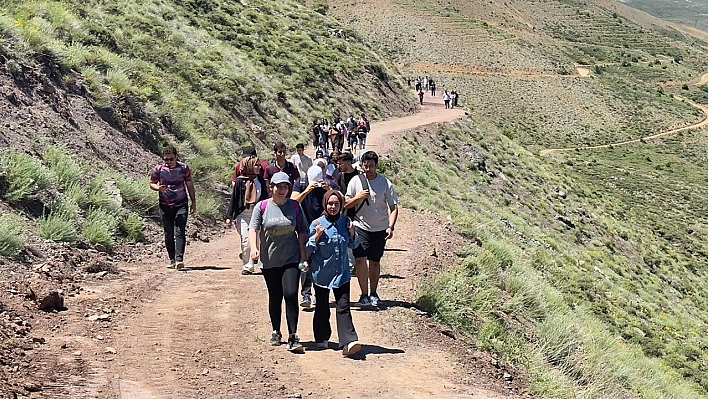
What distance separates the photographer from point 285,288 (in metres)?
6.99

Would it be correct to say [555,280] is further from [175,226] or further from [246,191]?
[246,191]

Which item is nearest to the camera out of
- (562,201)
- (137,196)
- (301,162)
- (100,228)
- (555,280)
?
(301,162)

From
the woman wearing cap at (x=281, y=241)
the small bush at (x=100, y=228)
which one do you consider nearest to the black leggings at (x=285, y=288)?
the woman wearing cap at (x=281, y=241)

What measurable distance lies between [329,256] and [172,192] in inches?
149

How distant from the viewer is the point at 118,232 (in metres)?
11.3

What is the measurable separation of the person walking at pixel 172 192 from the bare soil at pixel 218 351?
471 mm

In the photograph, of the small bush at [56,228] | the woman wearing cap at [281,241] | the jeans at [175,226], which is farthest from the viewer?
the jeans at [175,226]

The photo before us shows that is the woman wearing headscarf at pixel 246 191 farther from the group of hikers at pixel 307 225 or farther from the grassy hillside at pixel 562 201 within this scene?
the grassy hillside at pixel 562 201

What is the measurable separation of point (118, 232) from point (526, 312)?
237 inches

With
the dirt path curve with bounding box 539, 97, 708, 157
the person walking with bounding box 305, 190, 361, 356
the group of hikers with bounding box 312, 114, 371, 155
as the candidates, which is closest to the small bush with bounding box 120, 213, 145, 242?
the person walking with bounding box 305, 190, 361, 356

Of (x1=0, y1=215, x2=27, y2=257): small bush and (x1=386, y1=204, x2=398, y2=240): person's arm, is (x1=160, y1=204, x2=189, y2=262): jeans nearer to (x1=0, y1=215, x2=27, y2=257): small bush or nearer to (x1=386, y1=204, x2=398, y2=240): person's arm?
(x1=0, y1=215, x2=27, y2=257): small bush

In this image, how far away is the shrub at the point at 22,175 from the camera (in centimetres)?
980

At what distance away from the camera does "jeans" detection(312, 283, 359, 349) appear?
7027 millimetres

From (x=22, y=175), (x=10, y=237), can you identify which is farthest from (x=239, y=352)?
(x=22, y=175)
